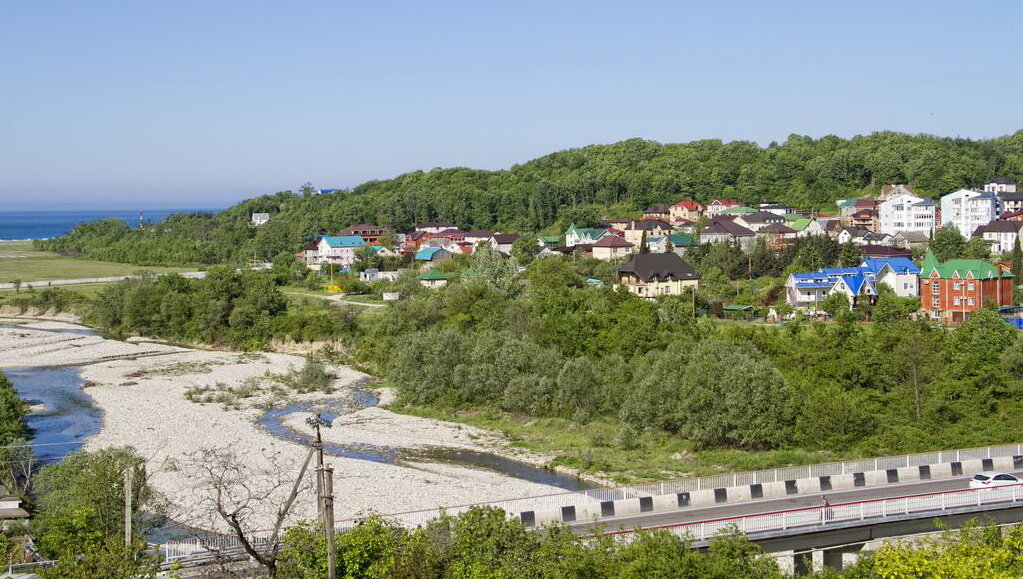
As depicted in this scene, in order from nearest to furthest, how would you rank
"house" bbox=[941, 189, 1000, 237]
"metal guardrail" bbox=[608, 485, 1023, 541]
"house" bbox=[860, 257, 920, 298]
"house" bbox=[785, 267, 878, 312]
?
1. "metal guardrail" bbox=[608, 485, 1023, 541]
2. "house" bbox=[785, 267, 878, 312]
3. "house" bbox=[860, 257, 920, 298]
4. "house" bbox=[941, 189, 1000, 237]

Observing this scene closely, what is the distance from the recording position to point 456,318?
1805 inches

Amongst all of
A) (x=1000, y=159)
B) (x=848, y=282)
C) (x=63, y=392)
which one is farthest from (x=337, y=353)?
(x=1000, y=159)

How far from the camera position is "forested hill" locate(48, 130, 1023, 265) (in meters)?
95.8

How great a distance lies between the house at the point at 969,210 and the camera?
74.4m

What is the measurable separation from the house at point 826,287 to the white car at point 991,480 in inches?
1242

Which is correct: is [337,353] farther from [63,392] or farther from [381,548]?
[381,548]

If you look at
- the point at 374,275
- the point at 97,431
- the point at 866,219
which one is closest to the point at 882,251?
the point at 866,219

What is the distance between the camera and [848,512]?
1819 cm

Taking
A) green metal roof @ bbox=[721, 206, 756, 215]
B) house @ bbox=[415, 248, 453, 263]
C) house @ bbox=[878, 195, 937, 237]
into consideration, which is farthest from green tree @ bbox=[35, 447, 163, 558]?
green metal roof @ bbox=[721, 206, 756, 215]

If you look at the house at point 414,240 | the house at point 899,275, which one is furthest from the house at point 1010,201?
the house at point 414,240

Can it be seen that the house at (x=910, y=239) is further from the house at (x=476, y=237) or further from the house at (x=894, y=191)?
the house at (x=476, y=237)

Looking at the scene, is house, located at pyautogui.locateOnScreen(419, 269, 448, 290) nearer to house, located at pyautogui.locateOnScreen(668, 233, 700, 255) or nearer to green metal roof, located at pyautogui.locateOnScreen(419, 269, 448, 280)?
green metal roof, located at pyautogui.locateOnScreen(419, 269, 448, 280)

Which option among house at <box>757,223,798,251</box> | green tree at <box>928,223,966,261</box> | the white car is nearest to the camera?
the white car

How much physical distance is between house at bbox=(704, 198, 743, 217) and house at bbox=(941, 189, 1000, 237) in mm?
19210
